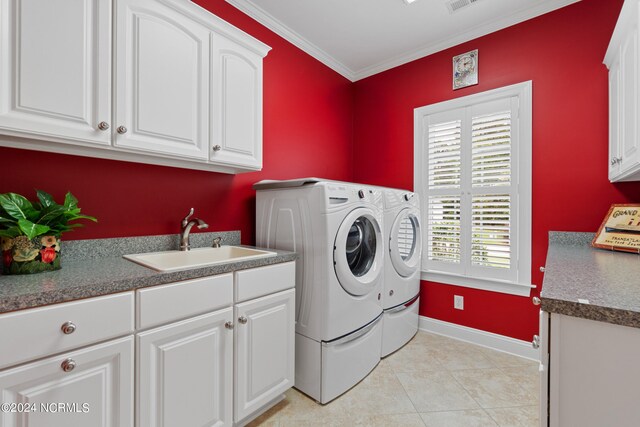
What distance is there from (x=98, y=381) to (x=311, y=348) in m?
1.07

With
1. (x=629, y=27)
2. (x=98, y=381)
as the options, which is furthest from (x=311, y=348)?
(x=629, y=27)

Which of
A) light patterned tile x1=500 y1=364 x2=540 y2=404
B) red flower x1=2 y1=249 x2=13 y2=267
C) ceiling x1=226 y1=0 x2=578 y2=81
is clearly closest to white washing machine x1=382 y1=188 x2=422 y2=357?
light patterned tile x1=500 y1=364 x2=540 y2=404

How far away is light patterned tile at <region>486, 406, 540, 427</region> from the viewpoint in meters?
1.52

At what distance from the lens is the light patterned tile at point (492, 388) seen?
5.57ft

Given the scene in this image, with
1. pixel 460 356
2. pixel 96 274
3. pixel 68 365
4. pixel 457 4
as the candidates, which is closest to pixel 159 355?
pixel 68 365

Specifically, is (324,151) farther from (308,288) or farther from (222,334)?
(222,334)

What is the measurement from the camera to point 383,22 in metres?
2.35

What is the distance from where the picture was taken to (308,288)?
1761mm

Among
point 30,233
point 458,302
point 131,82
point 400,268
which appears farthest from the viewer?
point 458,302

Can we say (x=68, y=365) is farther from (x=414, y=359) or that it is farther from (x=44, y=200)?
(x=414, y=359)

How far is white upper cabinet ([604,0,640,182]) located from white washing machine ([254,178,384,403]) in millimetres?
1351

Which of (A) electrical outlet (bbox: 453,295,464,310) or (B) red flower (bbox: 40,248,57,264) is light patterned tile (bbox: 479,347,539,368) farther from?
(B) red flower (bbox: 40,248,57,264)

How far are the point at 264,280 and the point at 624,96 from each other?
86.9 inches

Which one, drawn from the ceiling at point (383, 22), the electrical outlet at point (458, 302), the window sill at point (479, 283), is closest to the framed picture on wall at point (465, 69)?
the ceiling at point (383, 22)
